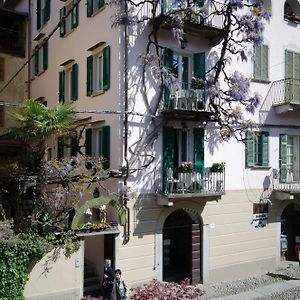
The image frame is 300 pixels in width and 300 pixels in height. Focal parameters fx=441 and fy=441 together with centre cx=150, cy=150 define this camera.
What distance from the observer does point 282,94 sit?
20.2 metres

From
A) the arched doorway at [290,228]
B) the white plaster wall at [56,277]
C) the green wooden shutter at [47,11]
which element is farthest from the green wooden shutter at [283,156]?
the green wooden shutter at [47,11]

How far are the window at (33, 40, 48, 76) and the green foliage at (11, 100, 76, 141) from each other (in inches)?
402

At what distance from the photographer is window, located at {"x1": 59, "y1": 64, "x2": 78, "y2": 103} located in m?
19.3

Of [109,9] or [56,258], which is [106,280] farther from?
[109,9]

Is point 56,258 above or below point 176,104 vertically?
below

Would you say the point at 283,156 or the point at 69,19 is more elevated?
the point at 69,19

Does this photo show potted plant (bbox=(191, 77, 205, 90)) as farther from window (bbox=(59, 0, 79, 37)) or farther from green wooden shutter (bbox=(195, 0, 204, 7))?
window (bbox=(59, 0, 79, 37))

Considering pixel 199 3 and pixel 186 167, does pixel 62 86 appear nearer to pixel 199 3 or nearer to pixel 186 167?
pixel 199 3

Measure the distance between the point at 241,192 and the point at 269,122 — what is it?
352cm

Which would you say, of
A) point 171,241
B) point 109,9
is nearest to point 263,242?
point 171,241

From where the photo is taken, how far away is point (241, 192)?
19.0m

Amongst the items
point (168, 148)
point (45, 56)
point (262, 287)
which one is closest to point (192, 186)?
point (168, 148)

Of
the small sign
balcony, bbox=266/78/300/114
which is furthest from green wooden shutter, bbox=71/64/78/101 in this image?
the small sign

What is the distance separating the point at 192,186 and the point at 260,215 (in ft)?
16.0
